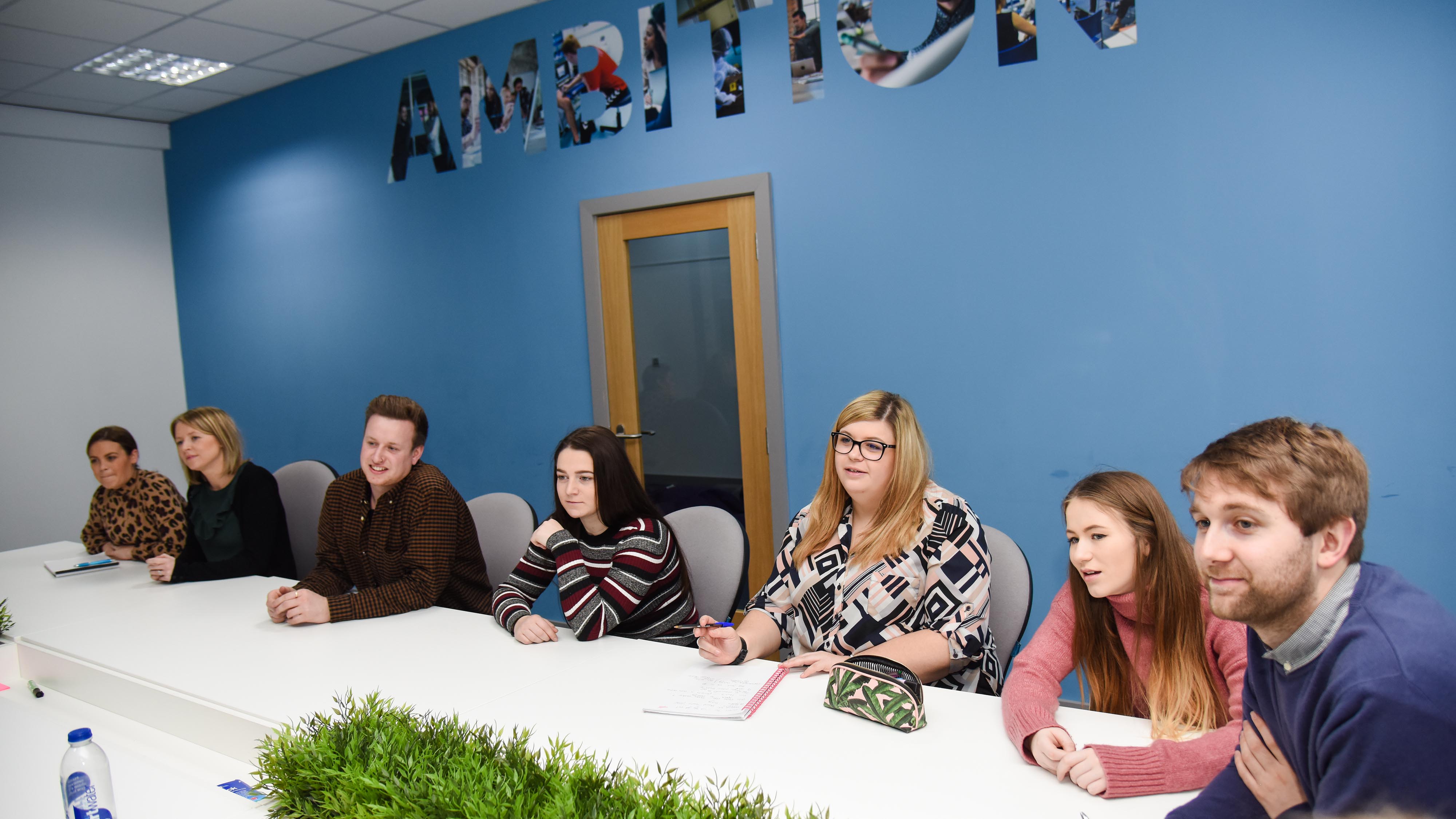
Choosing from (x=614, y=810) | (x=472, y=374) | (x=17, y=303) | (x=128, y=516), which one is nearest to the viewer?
(x=614, y=810)

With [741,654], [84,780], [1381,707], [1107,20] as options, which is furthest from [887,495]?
[1107,20]

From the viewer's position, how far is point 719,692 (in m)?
1.76

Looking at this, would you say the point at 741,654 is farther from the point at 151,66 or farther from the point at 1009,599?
the point at 151,66

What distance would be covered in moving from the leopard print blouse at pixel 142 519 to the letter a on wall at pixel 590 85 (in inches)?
89.9

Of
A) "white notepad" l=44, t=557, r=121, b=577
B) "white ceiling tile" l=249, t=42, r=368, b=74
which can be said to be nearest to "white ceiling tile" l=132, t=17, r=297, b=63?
"white ceiling tile" l=249, t=42, r=368, b=74

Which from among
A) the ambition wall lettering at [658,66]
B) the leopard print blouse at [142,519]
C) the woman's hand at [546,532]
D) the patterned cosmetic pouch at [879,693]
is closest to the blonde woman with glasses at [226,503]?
→ the leopard print blouse at [142,519]

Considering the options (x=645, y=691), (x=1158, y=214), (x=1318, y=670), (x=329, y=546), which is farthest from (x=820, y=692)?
(x=1158, y=214)

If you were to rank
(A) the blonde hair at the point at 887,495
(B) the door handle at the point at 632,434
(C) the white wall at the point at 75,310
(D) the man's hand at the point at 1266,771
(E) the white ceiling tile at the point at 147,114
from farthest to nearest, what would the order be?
(E) the white ceiling tile at the point at 147,114, (C) the white wall at the point at 75,310, (B) the door handle at the point at 632,434, (A) the blonde hair at the point at 887,495, (D) the man's hand at the point at 1266,771

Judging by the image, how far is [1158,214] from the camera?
2869mm

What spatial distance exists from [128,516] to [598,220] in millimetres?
2320

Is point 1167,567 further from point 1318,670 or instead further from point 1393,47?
point 1393,47

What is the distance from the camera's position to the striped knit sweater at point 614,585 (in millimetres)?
2215

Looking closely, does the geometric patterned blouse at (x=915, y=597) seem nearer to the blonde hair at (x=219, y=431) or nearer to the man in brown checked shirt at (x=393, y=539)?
the man in brown checked shirt at (x=393, y=539)

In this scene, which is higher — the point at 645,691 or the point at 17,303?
the point at 17,303
